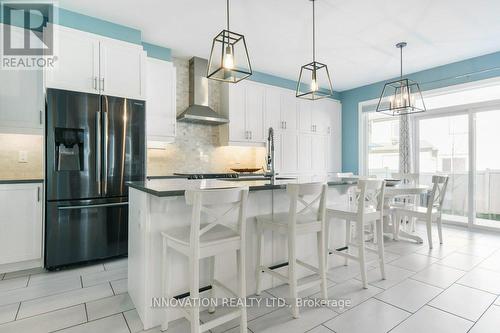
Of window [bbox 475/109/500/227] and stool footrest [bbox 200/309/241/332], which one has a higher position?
window [bbox 475/109/500/227]

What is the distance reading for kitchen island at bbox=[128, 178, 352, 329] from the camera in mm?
1771

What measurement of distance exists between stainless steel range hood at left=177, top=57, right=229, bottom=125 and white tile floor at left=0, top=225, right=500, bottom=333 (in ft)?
7.74

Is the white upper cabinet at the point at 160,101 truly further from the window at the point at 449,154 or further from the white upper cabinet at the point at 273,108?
the window at the point at 449,154

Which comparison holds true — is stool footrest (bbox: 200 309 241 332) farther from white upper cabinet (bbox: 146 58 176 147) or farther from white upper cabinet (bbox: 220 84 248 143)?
white upper cabinet (bbox: 220 84 248 143)

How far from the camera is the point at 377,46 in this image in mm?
3938

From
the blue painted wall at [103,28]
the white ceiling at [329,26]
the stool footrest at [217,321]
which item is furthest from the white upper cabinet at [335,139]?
the stool footrest at [217,321]

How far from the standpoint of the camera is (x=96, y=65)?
3.04m

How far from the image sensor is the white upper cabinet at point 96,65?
2855 millimetres

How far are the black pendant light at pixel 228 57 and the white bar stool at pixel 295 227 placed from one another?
3.45 ft

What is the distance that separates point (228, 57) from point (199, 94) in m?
2.33

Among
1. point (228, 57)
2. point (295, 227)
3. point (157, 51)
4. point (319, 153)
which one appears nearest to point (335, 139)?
point (319, 153)

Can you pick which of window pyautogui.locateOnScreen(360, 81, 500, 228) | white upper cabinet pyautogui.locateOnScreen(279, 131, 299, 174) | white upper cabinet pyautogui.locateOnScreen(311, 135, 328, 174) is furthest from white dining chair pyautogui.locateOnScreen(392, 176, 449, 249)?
white upper cabinet pyautogui.locateOnScreen(311, 135, 328, 174)

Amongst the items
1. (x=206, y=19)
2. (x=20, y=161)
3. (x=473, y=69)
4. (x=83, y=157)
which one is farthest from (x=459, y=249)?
(x=20, y=161)

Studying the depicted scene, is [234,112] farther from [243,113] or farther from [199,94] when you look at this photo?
[199,94]
